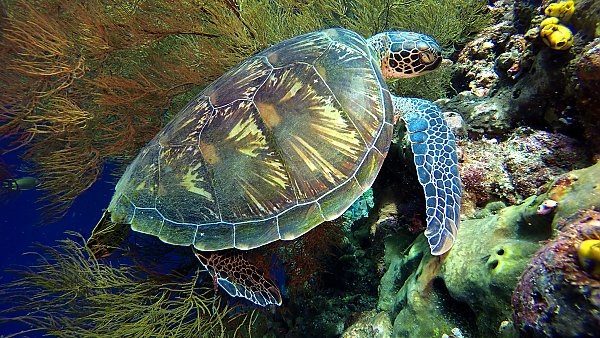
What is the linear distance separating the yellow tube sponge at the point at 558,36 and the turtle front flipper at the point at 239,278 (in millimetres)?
2627

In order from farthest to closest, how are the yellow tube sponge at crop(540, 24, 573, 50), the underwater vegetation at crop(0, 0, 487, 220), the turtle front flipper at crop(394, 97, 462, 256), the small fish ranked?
the small fish → the underwater vegetation at crop(0, 0, 487, 220) → the yellow tube sponge at crop(540, 24, 573, 50) → the turtle front flipper at crop(394, 97, 462, 256)

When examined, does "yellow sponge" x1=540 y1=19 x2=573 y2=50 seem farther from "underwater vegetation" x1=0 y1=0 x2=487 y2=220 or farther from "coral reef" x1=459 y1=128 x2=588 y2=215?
"underwater vegetation" x1=0 y1=0 x2=487 y2=220

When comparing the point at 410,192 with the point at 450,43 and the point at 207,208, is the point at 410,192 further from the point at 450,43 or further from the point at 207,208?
the point at 450,43

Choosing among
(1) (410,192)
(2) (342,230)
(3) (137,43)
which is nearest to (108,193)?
(3) (137,43)

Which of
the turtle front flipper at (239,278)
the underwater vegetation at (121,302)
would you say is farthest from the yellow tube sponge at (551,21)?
the underwater vegetation at (121,302)

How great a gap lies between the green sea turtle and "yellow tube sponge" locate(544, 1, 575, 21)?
0.95 metres

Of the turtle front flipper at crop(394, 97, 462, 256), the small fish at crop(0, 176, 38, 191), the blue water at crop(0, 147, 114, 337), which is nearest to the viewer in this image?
the turtle front flipper at crop(394, 97, 462, 256)

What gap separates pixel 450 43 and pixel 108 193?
1345 cm

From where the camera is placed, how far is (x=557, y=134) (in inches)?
78.2

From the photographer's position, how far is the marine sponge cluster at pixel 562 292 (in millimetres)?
952

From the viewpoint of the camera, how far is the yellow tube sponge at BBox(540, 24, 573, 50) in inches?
76.7

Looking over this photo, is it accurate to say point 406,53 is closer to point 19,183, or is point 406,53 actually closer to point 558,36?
point 558,36

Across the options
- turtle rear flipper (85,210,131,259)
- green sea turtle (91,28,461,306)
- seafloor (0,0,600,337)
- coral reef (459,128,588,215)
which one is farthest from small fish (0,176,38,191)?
coral reef (459,128,588,215)

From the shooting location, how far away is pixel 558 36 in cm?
196
